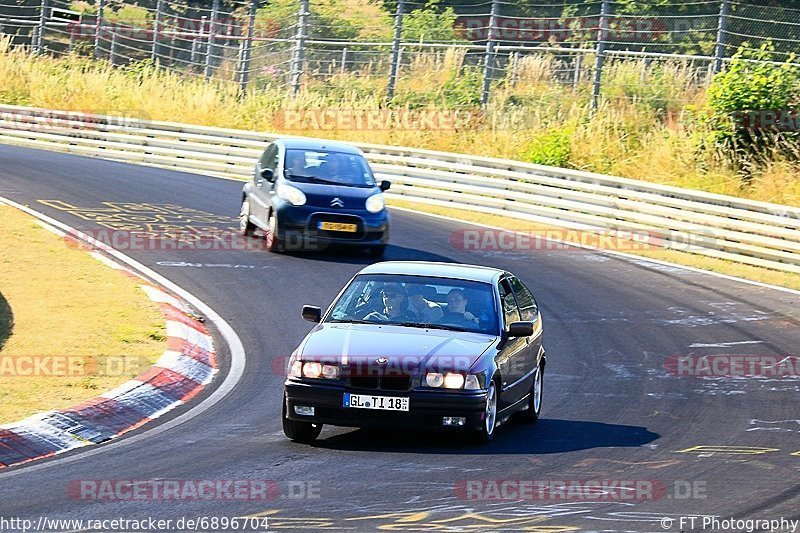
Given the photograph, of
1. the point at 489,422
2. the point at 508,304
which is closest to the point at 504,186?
the point at 508,304

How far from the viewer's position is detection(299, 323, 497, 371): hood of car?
396 inches

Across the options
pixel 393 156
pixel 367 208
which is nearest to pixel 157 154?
pixel 393 156

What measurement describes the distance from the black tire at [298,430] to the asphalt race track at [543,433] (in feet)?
0.28

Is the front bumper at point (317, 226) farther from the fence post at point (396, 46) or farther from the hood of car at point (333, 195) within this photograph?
the fence post at point (396, 46)

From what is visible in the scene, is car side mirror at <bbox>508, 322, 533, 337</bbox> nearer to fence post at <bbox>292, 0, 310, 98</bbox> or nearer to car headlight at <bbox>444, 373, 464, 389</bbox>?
car headlight at <bbox>444, 373, 464, 389</bbox>

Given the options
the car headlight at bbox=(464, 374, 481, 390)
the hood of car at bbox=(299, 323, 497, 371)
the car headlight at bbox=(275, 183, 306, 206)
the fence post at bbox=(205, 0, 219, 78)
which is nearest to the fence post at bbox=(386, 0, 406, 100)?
the fence post at bbox=(205, 0, 219, 78)

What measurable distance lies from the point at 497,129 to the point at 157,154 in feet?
26.6

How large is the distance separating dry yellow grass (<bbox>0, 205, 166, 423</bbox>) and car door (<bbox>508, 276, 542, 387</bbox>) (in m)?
3.61

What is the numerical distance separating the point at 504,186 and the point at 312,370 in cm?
1653

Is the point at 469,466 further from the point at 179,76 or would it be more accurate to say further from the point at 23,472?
the point at 179,76

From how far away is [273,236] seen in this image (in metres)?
20.6

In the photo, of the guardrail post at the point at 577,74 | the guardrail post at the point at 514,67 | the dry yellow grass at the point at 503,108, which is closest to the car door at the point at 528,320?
the dry yellow grass at the point at 503,108

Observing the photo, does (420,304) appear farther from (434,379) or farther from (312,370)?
(312,370)

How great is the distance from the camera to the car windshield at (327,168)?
21.1 m
